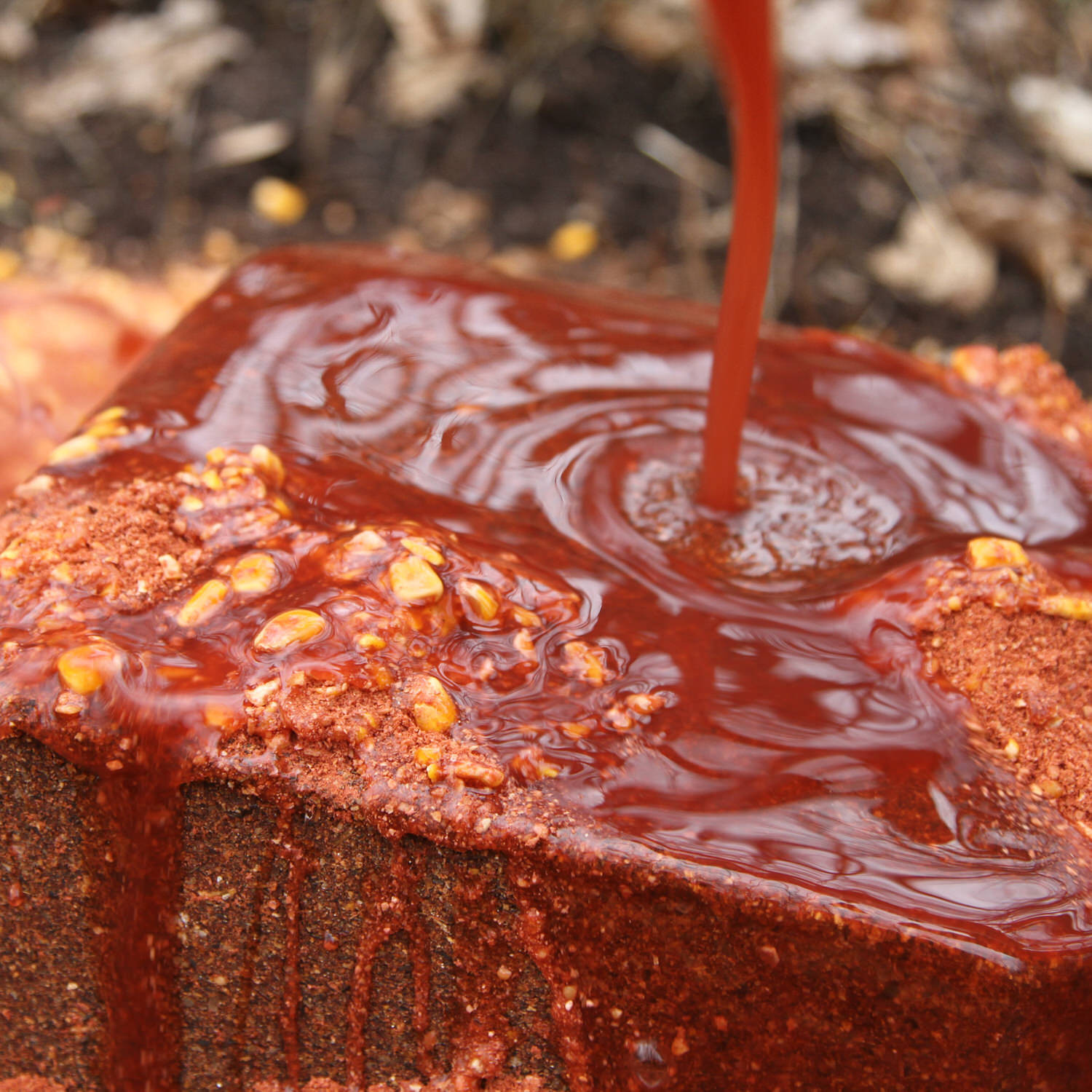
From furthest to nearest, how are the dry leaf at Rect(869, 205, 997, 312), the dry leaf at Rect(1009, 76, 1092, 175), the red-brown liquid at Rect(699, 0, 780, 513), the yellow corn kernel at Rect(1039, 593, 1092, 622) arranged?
1. the dry leaf at Rect(1009, 76, 1092, 175)
2. the dry leaf at Rect(869, 205, 997, 312)
3. the yellow corn kernel at Rect(1039, 593, 1092, 622)
4. the red-brown liquid at Rect(699, 0, 780, 513)

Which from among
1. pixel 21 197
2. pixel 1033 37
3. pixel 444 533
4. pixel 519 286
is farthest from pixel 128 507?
pixel 1033 37

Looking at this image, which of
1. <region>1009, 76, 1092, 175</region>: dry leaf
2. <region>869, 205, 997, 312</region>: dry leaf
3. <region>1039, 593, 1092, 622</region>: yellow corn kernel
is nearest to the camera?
<region>1039, 593, 1092, 622</region>: yellow corn kernel

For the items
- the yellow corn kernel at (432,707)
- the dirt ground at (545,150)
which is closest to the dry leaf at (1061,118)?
the dirt ground at (545,150)

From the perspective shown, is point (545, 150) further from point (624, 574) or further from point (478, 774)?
point (478, 774)

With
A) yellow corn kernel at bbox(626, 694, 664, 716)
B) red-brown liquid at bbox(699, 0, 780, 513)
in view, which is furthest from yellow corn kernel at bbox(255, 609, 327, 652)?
red-brown liquid at bbox(699, 0, 780, 513)

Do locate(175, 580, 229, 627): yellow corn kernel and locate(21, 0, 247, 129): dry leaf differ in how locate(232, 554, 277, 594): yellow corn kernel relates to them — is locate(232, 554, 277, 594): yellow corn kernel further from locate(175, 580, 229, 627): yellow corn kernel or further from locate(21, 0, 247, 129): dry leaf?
locate(21, 0, 247, 129): dry leaf

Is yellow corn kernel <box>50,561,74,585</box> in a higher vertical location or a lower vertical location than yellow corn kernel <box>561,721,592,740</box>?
higher
